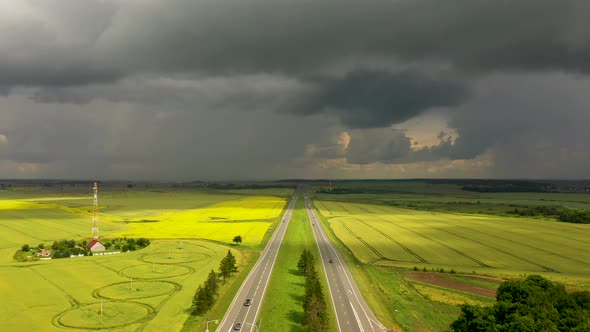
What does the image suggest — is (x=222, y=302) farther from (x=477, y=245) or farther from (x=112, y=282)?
(x=477, y=245)

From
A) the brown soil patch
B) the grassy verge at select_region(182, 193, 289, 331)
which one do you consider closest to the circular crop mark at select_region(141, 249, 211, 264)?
the grassy verge at select_region(182, 193, 289, 331)

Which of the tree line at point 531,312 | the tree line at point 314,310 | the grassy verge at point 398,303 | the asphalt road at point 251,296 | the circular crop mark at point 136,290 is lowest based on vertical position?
the grassy verge at point 398,303

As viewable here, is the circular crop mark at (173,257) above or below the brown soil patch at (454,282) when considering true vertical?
above

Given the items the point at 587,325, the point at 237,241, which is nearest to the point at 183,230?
the point at 237,241

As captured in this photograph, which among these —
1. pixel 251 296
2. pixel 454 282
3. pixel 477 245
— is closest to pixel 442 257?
pixel 477 245

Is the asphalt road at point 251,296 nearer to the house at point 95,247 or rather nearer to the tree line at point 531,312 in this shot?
the tree line at point 531,312

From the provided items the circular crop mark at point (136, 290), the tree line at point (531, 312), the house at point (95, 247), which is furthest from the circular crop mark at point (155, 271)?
the tree line at point (531, 312)

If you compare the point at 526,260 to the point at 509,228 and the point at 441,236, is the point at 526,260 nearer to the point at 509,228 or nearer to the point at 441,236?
the point at 441,236
